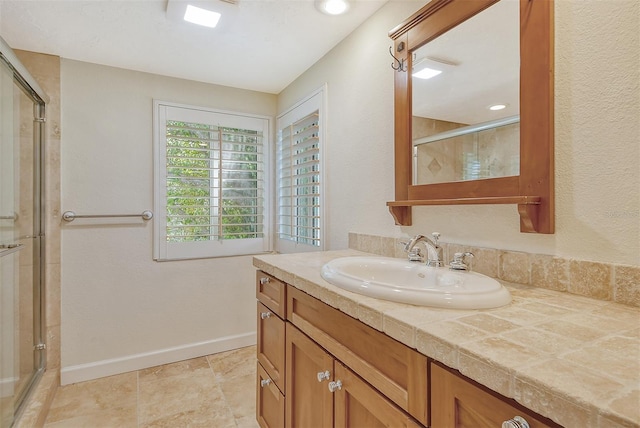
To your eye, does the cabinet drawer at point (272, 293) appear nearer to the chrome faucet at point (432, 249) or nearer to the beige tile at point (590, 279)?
the chrome faucet at point (432, 249)

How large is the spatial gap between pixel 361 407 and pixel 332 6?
170cm

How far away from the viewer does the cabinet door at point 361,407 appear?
0.76 meters

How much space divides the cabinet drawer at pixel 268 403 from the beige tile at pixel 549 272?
103 centimetres

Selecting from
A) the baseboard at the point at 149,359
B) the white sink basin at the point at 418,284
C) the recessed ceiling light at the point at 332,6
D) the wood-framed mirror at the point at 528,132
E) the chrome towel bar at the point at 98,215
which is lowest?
the baseboard at the point at 149,359

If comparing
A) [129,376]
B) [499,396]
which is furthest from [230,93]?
[499,396]

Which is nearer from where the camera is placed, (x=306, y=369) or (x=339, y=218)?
(x=306, y=369)

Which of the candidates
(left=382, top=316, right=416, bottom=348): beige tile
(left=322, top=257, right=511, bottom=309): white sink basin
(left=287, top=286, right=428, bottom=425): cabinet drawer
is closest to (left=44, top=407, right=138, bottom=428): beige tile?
(left=287, top=286, right=428, bottom=425): cabinet drawer

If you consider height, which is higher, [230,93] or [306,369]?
[230,93]

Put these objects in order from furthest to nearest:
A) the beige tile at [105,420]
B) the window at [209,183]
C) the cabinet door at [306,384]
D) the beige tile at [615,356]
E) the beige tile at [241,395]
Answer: the window at [209,183] → the beige tile at [241,395] → the beige tile at [105,420] → the cabinet door at [306,384] → the beige tile at [615,356]

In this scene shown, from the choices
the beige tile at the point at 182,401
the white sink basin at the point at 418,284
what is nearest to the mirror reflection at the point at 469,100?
the white sink basin at the point at 418,284

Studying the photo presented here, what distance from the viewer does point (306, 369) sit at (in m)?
1.18

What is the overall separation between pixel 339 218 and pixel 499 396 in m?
1.50

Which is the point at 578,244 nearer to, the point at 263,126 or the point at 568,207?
the point at 568,207

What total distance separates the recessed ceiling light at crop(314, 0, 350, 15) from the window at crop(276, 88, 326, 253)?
521 mm
